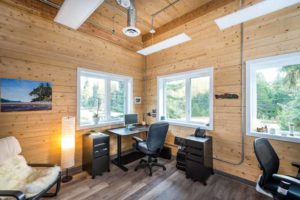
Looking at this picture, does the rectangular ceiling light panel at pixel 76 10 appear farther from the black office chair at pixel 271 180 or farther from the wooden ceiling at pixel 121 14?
the black office chair at pixel 271 180

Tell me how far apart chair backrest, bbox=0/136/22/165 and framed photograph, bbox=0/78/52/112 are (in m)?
0.53

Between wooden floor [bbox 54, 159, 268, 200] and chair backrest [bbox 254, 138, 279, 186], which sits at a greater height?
chair backrest [bbox 254, 138, 279, 186]

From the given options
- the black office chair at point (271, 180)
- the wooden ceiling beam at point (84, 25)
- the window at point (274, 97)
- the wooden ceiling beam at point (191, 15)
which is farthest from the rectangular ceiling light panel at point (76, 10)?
the black office chair at point (271, 180)

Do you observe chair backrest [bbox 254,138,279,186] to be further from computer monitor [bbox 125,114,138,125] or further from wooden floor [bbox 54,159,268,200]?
computer monitor [bbox 125,114,138,125]

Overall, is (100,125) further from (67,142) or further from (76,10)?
(76,10)

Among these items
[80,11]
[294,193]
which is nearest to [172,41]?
[80,11]

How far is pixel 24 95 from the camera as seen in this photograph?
2352mm

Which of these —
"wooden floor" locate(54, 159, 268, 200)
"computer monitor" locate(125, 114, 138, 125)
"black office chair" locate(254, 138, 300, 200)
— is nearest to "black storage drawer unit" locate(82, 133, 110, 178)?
"wooden floor" locate(54, 159, 268, 200)

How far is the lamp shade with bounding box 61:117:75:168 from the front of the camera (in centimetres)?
253

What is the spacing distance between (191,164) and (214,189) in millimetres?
504

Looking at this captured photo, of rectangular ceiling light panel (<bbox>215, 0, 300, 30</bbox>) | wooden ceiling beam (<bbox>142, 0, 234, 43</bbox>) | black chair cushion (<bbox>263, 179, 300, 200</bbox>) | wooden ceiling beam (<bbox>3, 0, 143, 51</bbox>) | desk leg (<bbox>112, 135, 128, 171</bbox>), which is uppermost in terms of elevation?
wooden ceiling beam (<bbox>142, 0, 234, 43</bbox>)

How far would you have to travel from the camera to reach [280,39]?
224 cm

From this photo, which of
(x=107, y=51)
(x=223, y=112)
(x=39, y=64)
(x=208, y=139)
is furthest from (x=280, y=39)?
(x=39, y=64)

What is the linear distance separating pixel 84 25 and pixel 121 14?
85 centimetres
